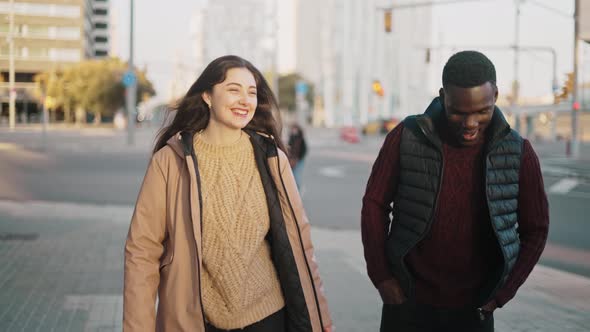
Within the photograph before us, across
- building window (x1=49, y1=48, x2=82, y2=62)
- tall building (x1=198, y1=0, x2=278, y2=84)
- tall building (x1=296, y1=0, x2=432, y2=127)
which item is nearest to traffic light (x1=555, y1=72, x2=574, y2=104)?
building window (x1=49, y1=48, x2=82, y2=62)

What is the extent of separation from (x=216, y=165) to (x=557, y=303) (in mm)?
4745

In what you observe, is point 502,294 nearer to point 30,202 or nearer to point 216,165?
point 216,165

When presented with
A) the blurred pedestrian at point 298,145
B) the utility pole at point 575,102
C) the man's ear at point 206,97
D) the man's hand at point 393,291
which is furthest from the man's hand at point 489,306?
the utility pole at point 575,102

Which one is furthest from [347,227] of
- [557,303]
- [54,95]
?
[54,95]

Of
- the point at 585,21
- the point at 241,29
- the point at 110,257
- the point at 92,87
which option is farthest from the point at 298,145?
the point at 241,29

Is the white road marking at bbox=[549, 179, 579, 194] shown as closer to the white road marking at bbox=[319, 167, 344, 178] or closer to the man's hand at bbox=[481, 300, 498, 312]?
the white road marking at bbox=[319, 167, 344, 178]

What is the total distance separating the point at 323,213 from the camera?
14.5 metres

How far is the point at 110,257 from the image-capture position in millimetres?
9250

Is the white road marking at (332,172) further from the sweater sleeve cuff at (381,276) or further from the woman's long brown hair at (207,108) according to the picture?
the sweater sleeve cuff at (381,276)

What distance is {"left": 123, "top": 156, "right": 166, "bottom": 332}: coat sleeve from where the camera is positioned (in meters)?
3.13

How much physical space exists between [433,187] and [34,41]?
3887 cm

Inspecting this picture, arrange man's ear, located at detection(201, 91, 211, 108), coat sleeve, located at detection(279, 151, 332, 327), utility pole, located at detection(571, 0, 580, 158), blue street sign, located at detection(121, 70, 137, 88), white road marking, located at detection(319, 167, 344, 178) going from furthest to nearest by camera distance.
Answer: blue street sign, located at detection(121, 70, 137, 88) → utility pole, located at detection(571, 0, 580, 158) → white road marking, located at detection(319, 167, 344, 178) → man's ear, located at detection(201, 91, 211, 108) → coat sleeve, located at detection(279, 151, 332, 327)

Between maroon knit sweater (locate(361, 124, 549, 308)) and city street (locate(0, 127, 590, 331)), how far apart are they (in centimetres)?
308

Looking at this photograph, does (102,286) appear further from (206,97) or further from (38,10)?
(38,10)
